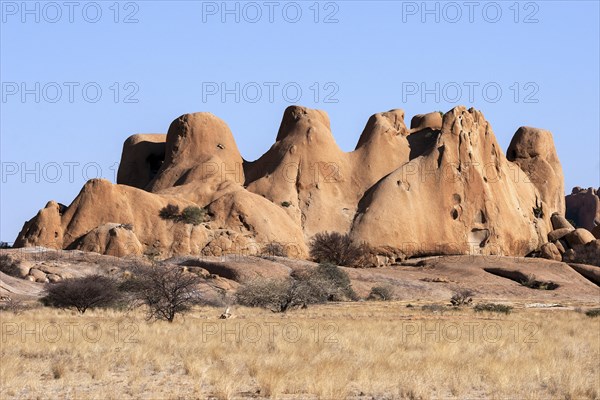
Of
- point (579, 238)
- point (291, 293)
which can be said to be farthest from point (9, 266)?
point (579, 238)

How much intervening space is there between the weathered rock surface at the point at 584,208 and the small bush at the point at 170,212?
71.0m

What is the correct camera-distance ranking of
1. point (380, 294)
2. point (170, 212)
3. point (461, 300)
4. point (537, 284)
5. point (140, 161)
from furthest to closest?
point (140, 161)
point (170, 212)
point (537, 284)
point (380, 294)
point (461, 300)

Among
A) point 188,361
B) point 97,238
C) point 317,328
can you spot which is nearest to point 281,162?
point 97,238

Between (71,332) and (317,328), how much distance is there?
6596 millimetres

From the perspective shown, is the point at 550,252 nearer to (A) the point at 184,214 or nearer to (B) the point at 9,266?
(A) the point at 184,214

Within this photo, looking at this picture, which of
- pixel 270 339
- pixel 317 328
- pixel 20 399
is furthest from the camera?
pixel 317 328

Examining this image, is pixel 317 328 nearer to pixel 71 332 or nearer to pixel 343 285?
pixel 71 332

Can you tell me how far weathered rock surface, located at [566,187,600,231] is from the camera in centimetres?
11788

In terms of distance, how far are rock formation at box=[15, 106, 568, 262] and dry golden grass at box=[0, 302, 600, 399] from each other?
31.5 metres

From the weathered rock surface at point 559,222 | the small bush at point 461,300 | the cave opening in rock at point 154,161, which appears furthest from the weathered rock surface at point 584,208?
the small bush at point 461,300

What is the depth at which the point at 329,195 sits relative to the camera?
225 feet

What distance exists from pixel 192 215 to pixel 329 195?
42.6ft

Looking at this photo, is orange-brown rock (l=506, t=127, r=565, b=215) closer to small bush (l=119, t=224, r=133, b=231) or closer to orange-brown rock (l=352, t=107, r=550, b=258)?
orange-brown rock (l=352, t=107, r=550, b=258)

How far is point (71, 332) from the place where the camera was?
21922mm
